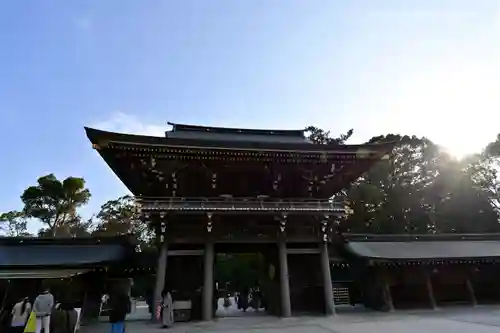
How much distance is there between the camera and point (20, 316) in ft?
29.8

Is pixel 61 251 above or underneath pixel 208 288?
above

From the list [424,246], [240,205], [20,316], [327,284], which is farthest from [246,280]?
[20,316]

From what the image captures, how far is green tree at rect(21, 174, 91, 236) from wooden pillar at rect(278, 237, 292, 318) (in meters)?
33.3

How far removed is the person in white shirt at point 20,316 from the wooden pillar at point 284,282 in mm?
9009

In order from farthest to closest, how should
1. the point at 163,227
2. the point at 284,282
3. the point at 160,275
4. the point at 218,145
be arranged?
the point at 284,282 < the point at 218,145 < the point at 163,227 < the point at 160,275

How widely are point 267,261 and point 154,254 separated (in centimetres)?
551

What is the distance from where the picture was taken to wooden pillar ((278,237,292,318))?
14203mm

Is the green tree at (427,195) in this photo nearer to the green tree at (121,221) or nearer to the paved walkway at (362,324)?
the paved walkway at (362,324)

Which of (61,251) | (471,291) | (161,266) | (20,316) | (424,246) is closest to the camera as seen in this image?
(20,316)

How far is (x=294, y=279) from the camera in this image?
15914 mm

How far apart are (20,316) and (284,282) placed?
9229 millimetres

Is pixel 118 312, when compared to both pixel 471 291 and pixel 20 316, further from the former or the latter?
pixel 471 291

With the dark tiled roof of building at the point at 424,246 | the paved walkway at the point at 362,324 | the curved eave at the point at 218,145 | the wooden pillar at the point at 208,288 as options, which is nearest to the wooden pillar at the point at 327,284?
the paved walkway at the point at 362,324

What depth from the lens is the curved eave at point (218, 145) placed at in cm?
1298
